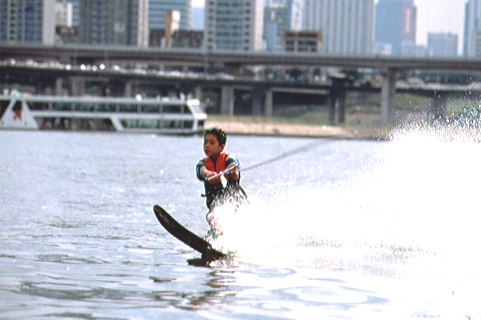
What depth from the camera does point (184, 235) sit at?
12.4 meters

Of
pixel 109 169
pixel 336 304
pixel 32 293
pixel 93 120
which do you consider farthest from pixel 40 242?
pixel 93 120

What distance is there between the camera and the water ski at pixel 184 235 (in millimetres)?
12297

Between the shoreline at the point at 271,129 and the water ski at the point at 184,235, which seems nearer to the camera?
the water ski at the point at 184,235

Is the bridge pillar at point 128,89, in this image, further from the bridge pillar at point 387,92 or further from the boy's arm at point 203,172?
the boy's arm at point 203,172

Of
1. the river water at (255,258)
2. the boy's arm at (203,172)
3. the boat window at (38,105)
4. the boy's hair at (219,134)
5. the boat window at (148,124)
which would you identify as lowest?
the boat window at (148,124)

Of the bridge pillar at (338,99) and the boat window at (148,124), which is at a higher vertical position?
the bridge pillar at (338,99)

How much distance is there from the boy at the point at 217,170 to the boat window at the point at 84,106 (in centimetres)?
7639

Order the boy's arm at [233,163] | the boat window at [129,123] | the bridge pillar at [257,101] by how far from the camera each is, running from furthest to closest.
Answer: the bridge pillar at [257,101]
the boat window at [129,123]
the boy's arm at [233,163]

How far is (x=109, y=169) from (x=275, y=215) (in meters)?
23.1

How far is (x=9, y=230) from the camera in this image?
15609mm

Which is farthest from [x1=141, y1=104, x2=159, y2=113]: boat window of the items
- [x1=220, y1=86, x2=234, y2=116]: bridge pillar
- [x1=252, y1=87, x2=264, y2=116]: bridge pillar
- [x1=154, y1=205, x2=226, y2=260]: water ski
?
[x1=154, y1=205, x2=226, y2=260]: water ski

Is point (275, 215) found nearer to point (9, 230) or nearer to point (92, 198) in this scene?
point (9, 230)

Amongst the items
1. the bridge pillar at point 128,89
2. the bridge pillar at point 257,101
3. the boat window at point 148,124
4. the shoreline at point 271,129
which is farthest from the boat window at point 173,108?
the bridge pillar at point 257,101

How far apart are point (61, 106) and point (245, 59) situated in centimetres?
5049
